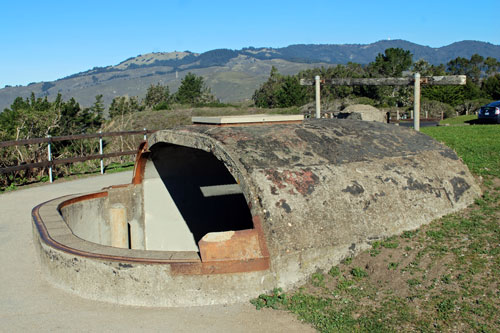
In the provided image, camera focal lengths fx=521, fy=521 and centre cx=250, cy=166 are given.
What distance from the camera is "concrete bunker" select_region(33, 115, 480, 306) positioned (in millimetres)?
5184

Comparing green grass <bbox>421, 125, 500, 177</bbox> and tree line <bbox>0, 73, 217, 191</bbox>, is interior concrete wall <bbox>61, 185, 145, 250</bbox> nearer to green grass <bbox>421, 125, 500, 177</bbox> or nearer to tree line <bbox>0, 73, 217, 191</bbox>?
tree line <bbox>0, 73, 217, 191</bbox>

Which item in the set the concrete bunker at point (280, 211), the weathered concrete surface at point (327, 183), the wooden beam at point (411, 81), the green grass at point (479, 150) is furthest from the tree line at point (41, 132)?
the green grass at point (479, 150)

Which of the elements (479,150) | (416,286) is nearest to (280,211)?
(416,286)

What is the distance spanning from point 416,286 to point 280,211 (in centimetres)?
151

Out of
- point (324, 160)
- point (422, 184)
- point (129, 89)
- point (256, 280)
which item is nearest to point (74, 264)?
point (256, 280)

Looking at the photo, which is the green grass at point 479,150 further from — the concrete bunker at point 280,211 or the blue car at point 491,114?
the blue car at point 491,114

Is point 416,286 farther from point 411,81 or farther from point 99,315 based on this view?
point 411,81

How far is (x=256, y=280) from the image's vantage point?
520 centimetres

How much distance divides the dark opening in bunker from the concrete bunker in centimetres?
46

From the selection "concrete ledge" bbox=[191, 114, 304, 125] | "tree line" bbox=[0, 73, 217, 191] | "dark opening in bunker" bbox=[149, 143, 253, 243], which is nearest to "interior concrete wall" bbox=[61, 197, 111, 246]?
"dark opening in bunker" bbox=[149, 143, 253, 243]

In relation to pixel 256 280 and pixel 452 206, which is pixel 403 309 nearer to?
pixel 256 280

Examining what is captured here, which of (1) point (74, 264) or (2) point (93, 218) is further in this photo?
(2) point (93, 218)

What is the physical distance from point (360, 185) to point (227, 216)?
4.53 metres

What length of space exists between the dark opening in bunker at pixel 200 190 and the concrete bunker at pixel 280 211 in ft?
1.50
